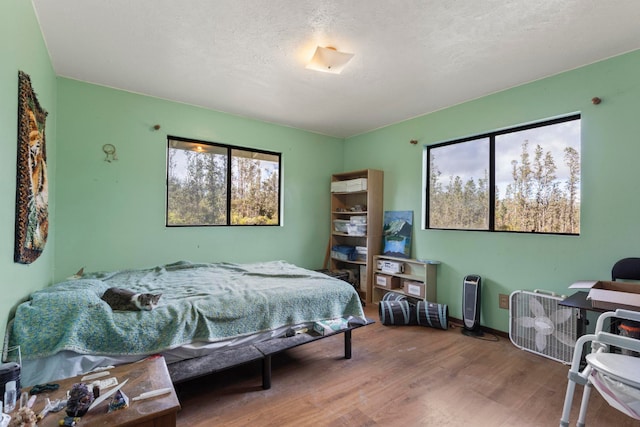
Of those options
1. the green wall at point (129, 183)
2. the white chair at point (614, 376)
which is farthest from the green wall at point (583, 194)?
the green wall at point (129, 183)

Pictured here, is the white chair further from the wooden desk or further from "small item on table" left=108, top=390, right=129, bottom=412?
"small item on table" left=108, top=390, right=129, bottom=412

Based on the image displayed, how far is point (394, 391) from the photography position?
2.05 m

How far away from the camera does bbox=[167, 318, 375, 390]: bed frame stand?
177 cm

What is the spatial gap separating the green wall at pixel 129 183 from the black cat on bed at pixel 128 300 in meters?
1.42

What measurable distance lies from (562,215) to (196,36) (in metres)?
3.53

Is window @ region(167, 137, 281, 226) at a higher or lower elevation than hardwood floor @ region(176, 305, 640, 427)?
higher

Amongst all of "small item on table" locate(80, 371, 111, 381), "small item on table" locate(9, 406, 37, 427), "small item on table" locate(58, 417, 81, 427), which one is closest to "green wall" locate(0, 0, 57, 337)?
"small item on table" locate(80, 371, 111, 381)

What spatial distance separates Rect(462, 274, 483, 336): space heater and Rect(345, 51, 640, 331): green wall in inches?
5.8

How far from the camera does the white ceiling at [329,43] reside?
1860 mm

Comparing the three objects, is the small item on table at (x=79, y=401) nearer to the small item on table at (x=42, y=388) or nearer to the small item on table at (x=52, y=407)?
the small item on table at (x=52, y=407)

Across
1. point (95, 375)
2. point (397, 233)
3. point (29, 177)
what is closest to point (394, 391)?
point (95, 375)

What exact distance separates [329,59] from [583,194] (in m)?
2.46

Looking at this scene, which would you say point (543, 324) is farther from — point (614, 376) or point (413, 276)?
point (614, 376)

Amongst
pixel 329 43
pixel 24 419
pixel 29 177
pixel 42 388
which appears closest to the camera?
pixel 24 419
